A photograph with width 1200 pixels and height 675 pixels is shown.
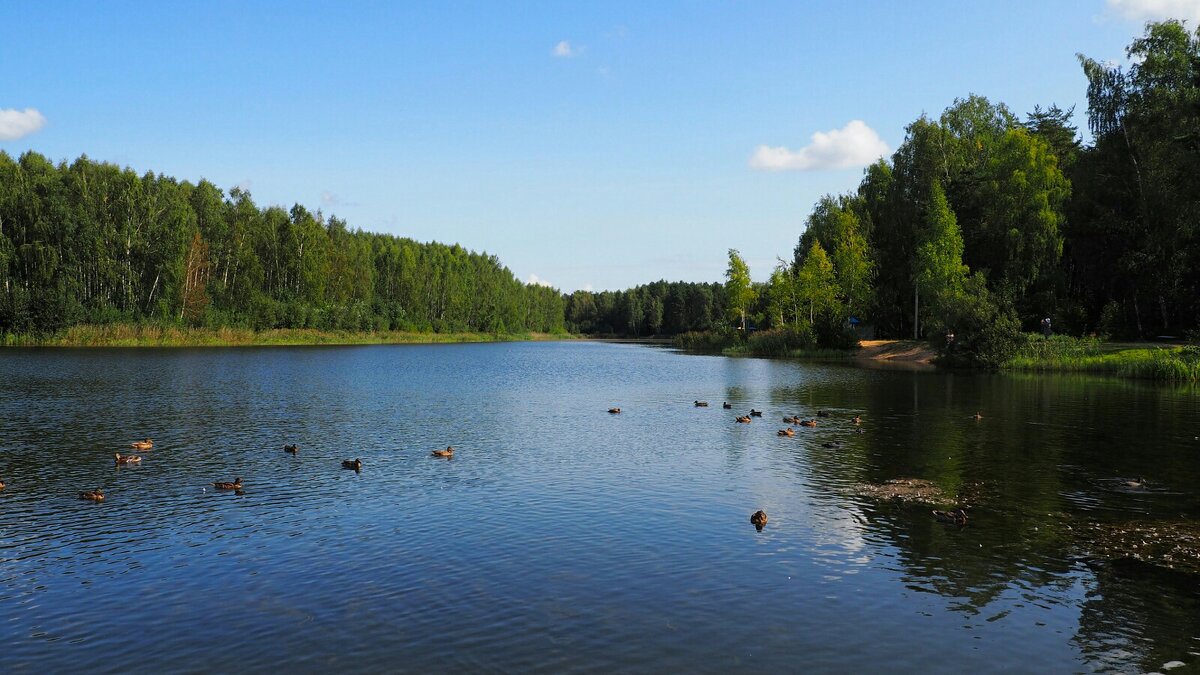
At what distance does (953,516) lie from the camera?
59.6 feet

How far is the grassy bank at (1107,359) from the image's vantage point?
176 ft

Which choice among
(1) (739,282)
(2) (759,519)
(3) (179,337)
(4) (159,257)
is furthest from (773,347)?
(2) (759,519)

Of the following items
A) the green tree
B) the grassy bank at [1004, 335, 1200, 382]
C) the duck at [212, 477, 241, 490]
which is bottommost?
the duck at [212, 477, 241, 490]

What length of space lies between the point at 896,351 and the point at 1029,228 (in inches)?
726

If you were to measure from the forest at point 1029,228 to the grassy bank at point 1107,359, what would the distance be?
6.97 feet

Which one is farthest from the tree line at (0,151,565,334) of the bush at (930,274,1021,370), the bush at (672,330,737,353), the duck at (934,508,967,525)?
the duck at (934,508,967,525)

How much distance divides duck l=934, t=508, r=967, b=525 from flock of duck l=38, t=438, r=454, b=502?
15.5m

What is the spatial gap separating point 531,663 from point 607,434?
22.3 meters

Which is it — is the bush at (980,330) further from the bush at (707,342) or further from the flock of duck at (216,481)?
the flock of duck at (216,481)

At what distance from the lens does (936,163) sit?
3629 inches

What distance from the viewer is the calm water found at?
447 inches

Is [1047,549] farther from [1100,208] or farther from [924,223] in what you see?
[924,223]

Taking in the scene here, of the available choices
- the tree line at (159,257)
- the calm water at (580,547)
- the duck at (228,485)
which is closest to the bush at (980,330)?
the calm water at (580,547)

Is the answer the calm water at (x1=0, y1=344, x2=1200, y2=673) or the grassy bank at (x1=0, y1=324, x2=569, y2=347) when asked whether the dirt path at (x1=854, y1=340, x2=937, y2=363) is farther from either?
the grassy bank at (x1=0, y1=324, x2=569, y2=347)
